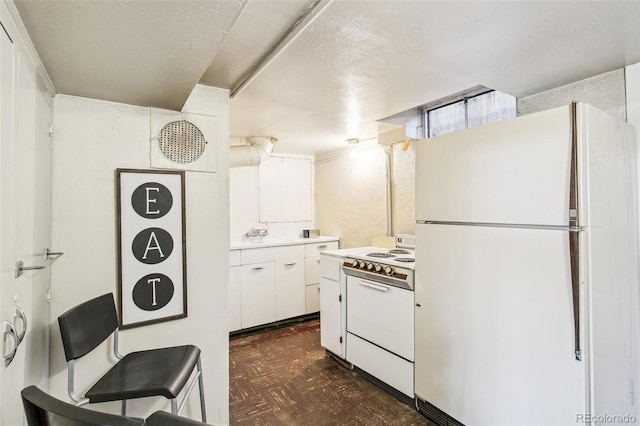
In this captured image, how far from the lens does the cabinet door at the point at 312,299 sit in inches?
151

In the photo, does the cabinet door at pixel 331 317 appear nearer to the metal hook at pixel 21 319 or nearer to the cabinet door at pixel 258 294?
the cabinet door at pixel 258 294

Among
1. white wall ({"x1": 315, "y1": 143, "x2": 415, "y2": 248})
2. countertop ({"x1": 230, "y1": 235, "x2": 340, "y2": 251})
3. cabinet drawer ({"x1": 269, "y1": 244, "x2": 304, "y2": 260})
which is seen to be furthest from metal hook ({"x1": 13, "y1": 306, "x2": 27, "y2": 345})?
white wall ({"x1": 315, "y1": 143, "x2": 415, "y2": 248})

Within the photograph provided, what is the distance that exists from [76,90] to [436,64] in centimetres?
181

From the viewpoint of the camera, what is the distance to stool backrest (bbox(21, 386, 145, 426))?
0.73 metres

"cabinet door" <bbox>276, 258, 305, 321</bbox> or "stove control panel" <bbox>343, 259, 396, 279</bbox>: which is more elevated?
"stove control panel" <bbox>343, 259, 396, 279</bbox>

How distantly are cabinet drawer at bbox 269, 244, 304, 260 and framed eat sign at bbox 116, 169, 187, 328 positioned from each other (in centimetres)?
184

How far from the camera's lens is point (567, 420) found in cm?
136

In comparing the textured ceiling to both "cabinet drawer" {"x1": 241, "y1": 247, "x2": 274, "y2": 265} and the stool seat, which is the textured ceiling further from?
"cabinet drawer" {"x1": 241, "y1": 247, "x2": 274, "y2": 265}

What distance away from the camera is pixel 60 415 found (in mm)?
755

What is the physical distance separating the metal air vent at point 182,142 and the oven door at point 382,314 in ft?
5.06

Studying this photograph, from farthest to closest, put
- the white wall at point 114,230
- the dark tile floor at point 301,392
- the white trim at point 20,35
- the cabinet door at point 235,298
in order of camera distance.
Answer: the cabinet door at point 235,298 < the dark tile floor at point 301,392 < the white wall at point 114,230 < the white trim at point 20,35

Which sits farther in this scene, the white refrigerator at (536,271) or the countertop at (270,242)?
the countertop at (270,242)

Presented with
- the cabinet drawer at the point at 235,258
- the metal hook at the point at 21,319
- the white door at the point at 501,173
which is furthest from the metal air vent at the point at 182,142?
the cabinet drawer at the point at 235,258

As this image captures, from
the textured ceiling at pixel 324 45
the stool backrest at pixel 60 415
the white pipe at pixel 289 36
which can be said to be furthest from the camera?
the white pipe at pixel 289 36
